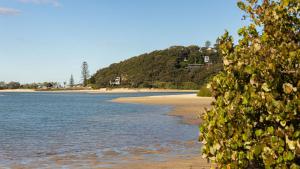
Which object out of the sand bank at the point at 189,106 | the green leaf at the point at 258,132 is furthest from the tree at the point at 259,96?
the sand bank at the point at 189,106

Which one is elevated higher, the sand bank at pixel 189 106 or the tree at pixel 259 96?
the tree at pixel 259 96

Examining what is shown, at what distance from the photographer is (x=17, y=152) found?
62.7 feet

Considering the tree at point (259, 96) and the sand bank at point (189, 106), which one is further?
the sand bank at point (189, 106)

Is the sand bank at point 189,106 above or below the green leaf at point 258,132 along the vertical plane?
below

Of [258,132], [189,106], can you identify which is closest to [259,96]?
[258,132]

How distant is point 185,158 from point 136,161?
2.03 metres

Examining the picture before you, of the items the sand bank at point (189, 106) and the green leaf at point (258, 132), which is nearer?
the green leaf at point (258, 132)

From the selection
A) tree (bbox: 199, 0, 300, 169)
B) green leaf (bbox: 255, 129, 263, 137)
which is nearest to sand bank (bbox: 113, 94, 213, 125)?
tree (bbox: 199, 0, 300, 169)

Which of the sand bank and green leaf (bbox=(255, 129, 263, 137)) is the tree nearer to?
green leaf (bbox=(255, 129, 263, 137))

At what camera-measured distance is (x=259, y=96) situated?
20.2ft

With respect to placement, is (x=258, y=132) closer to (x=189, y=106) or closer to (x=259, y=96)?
(x=259, y=96)

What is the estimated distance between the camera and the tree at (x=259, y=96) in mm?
5988

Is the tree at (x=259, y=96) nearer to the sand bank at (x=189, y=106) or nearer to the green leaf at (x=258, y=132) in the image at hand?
the green leaf at (x=258, y=132)

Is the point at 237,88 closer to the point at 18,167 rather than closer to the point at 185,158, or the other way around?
the point at 185,158
